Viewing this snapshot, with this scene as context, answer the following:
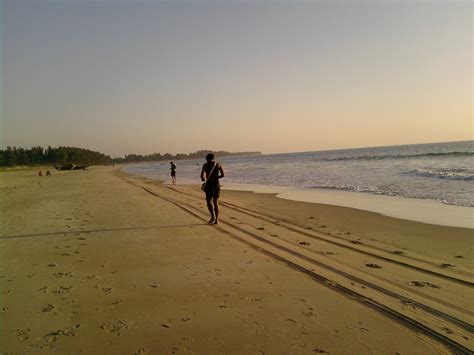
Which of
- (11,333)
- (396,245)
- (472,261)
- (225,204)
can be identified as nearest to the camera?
(11,333)

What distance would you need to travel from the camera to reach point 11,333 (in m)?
3.61

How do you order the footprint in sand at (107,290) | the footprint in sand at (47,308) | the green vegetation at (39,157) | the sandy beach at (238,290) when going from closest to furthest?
1. the sandy beach at (238,290)
2. the footprint in sand at (47,308)
3. the footprint in sand at (107,290)
4. the green vegetation at (39,157)

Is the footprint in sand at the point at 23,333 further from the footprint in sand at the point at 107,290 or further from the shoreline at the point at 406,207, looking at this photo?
the shoreline at the point at 406,207

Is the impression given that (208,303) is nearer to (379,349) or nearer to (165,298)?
(165,298)

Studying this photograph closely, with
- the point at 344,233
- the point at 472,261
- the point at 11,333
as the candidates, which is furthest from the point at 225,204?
the point at 11,333

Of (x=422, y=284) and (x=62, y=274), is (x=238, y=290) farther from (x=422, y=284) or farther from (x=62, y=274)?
(x=62, y=274)

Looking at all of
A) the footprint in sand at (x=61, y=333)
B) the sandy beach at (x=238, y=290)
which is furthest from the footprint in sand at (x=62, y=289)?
the footprint in sand at (x=61, y=333)

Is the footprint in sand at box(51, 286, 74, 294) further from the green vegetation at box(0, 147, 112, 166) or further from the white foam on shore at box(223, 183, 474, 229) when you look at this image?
the green vegetation at box(0, 147, 112, 166)

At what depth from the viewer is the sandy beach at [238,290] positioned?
341 cm

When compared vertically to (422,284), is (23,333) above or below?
above

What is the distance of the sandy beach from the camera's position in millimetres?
3406

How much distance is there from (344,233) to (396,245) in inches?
57.9

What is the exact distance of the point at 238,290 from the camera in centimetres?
471

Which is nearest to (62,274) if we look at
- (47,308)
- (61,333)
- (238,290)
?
(47,308)
